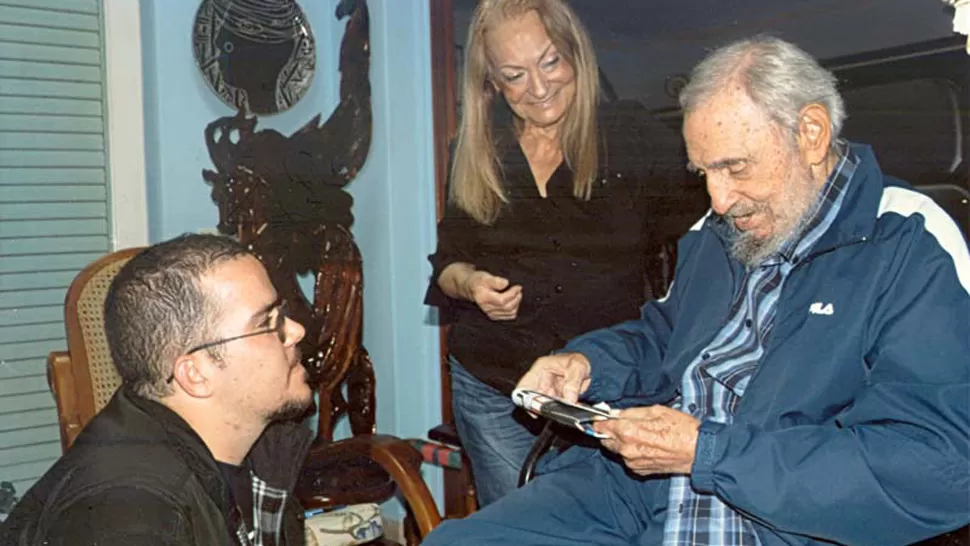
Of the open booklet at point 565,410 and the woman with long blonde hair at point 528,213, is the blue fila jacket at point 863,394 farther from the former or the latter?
the woman with long blonde hair at point 528,213

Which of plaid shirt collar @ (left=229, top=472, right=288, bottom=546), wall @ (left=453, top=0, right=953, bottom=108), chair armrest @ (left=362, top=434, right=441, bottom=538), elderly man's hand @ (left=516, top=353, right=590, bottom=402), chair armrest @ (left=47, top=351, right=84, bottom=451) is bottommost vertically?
chair armrest @ (left=362, top=434, right=441, bottom=538)

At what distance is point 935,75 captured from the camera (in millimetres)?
1327

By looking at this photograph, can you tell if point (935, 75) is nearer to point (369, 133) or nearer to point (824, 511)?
point (824, 511)

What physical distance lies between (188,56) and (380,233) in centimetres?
57

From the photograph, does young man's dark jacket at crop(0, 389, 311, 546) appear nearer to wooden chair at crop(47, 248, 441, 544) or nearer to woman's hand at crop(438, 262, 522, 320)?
wooden chair at crop(47, 248, 441, 544)

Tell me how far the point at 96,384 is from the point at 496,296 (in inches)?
29.7

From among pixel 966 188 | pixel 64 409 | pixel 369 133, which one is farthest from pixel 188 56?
pixel 966 188

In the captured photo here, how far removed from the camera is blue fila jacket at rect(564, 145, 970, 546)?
1080 mm

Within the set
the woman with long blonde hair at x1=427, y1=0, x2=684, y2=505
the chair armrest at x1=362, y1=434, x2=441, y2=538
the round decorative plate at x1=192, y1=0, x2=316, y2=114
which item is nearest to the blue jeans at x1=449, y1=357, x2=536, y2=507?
the woman with long blonde hair at x1=427, y1=0, x2=684, y2=505

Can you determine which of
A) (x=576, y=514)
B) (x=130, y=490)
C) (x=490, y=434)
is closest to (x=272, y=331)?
(x=130, y=490)

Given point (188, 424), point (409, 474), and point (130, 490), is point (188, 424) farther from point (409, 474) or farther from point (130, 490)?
point (409, 474)

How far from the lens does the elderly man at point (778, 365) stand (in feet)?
3.58

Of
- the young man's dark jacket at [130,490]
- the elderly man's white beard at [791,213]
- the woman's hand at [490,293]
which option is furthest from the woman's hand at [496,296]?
the young man's dark jacket at [130,490]

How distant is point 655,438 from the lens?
→ 3.81 feet
